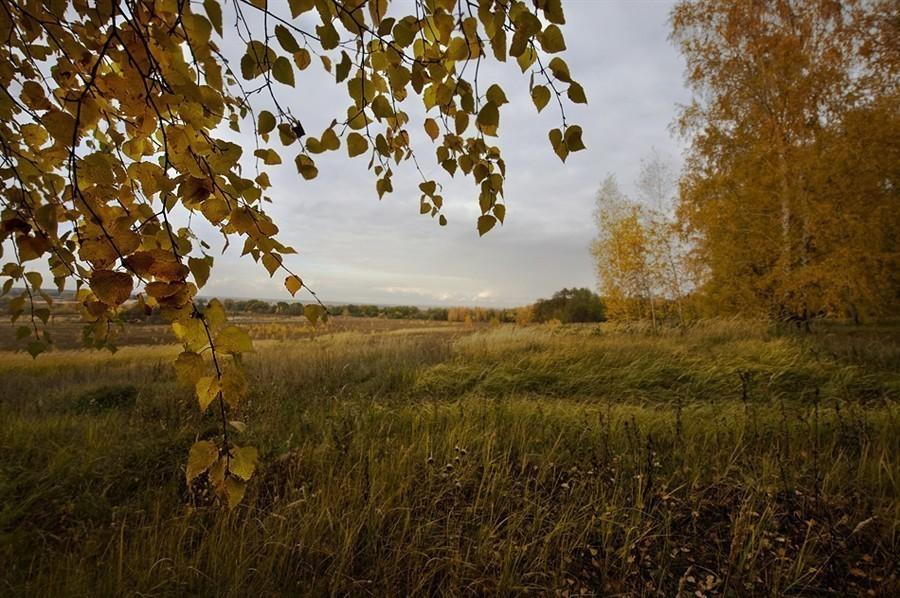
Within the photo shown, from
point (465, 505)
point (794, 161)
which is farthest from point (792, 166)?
point (465, 505)

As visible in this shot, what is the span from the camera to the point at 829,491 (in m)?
2.50

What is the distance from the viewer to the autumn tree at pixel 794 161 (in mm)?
7996

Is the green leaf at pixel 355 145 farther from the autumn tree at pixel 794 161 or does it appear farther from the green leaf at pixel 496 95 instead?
the autumn tree at pixel 794 161

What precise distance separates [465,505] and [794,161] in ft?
34.3

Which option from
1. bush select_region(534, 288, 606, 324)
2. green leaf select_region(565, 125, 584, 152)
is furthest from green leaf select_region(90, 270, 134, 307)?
bush select_region(534, 288, 606, 324)

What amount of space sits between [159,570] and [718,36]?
1405 cm

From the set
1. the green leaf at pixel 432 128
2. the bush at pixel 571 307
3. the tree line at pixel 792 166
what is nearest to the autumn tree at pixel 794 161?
the tree line at pixel 792 166

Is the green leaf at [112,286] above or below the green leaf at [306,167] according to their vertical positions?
below

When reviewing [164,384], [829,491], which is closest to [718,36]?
[829,491]

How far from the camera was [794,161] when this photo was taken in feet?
28.3

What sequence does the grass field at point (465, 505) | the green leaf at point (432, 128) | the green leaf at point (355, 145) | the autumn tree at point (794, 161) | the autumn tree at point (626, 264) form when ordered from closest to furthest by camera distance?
1. the green leaf at point (355, 145)
2. the green leaf at point (432, 128)
3. the grass field at point (465, 505)
4. the autumn tree at point (794, 161)
5. the autumn tree at point (626, 264)

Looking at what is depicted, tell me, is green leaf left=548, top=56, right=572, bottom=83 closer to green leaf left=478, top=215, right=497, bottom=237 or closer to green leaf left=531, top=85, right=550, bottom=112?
green leaf left=531, top=85, right=550, bottom=112

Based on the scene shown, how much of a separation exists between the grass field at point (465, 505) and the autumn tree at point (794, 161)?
18.4ft

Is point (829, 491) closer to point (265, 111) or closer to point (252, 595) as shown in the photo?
point (252, 595)
